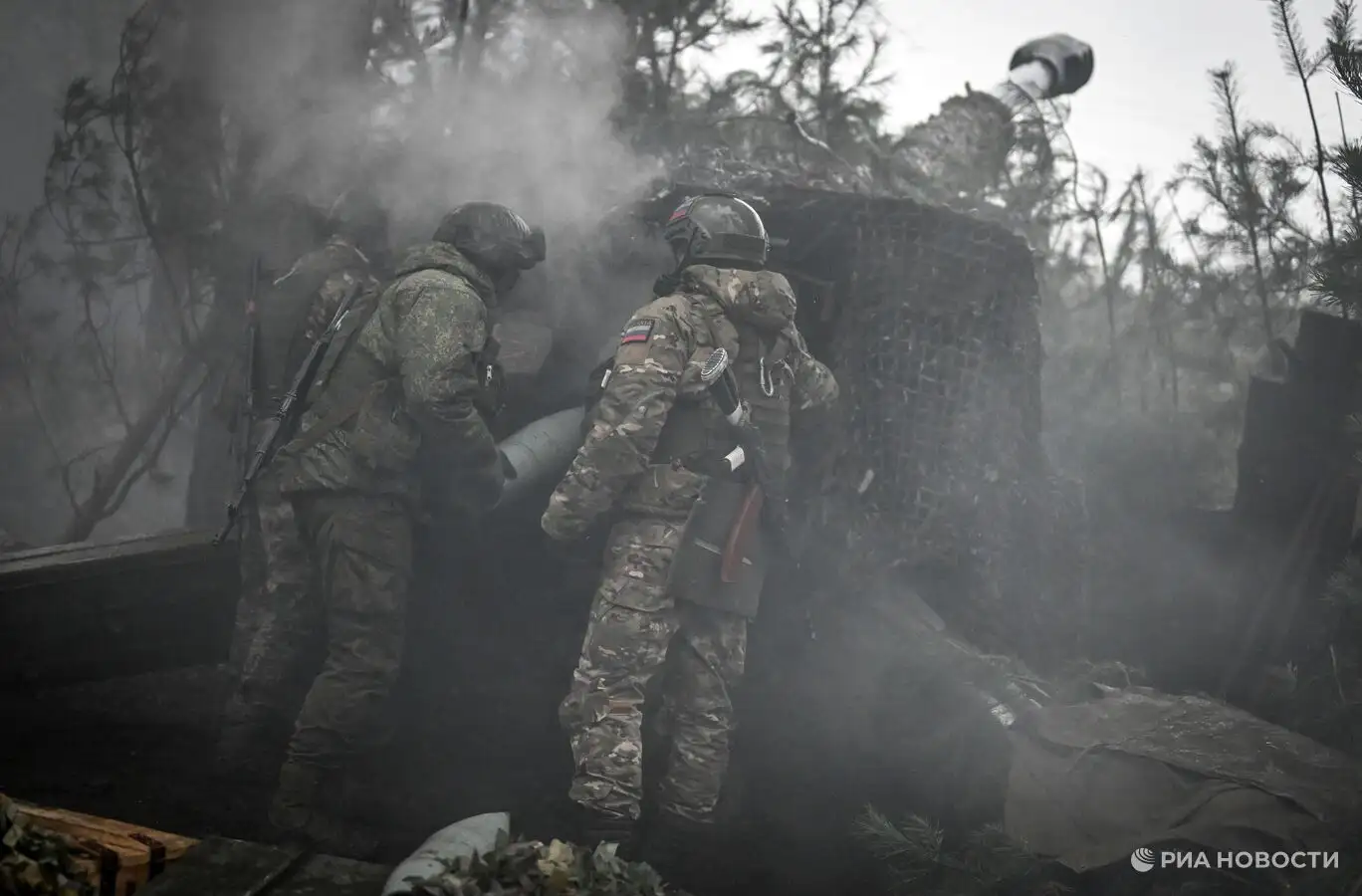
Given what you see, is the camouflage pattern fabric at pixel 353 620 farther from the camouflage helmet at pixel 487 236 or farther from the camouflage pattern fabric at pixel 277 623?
the camouflage helmet at pixel 487 236

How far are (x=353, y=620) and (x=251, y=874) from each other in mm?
1544

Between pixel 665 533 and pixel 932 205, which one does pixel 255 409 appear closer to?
pixel 665 533

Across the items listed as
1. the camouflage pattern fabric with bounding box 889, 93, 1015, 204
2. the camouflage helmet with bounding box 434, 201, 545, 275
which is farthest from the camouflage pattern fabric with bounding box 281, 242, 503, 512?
the camouflage pattern fabric with bounding box 889, 93, 1015, 204

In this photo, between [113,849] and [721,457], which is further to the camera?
[721,457]

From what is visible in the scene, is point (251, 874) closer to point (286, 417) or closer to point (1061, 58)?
point (286, 417)

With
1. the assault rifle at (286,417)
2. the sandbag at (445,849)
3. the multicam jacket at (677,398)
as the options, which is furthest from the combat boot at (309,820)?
the multicam jacket at (677,398)

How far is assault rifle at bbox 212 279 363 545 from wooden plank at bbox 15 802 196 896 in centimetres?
167

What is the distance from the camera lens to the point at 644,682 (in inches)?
153

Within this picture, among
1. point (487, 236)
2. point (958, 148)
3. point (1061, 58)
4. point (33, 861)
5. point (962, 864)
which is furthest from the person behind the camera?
point (1061, 58)

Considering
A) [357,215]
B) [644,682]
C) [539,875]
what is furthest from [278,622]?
[539,875]

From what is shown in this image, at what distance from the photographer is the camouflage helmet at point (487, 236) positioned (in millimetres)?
4289

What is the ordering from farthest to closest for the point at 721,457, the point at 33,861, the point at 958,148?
1. the point at 958,148
2. the point at 721,457
3. the point at 33,861

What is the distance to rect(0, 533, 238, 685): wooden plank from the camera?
454 centimetres

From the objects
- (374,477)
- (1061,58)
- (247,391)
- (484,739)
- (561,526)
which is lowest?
(484,739)
